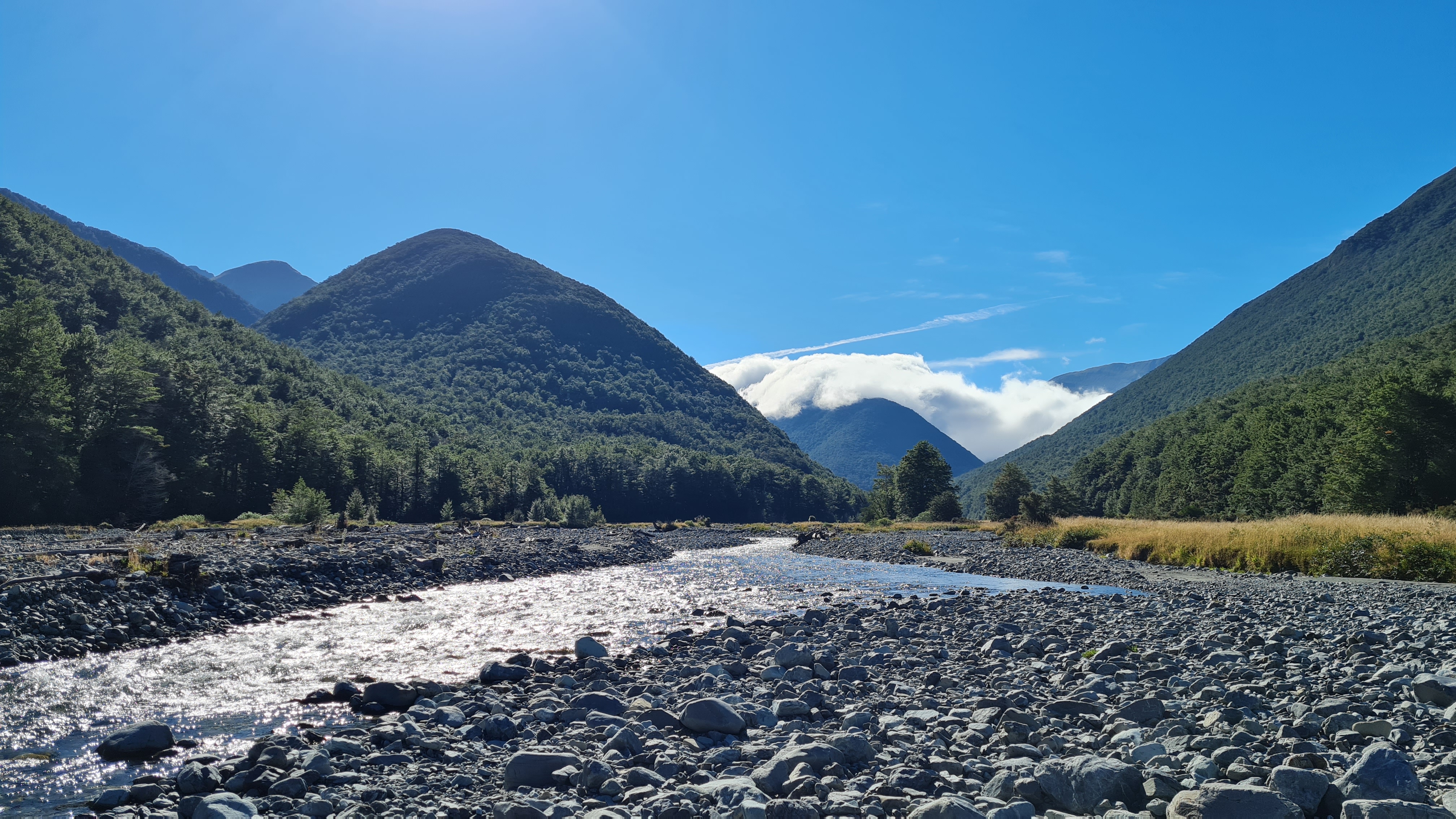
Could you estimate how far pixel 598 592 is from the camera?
86.9 ft

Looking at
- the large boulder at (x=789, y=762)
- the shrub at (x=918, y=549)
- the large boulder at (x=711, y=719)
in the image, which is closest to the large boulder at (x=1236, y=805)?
the large boulder at (x=789, y=762)

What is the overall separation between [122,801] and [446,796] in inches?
133

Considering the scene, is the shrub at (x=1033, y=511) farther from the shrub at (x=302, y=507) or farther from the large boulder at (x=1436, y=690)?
the shrub at (x=302, y=507)

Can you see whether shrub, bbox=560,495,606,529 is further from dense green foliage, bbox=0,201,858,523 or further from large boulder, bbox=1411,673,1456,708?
large boulder, bbox=1411,673,1456,708

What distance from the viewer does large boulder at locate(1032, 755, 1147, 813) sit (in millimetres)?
5625

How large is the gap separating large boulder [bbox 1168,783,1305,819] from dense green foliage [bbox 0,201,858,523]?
Answer: 57.6 m

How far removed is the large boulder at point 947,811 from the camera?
524 cm

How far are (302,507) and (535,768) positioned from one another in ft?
183

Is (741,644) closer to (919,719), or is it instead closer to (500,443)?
(919,719)

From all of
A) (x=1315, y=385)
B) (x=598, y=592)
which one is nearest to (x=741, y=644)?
(x=598, y=592)

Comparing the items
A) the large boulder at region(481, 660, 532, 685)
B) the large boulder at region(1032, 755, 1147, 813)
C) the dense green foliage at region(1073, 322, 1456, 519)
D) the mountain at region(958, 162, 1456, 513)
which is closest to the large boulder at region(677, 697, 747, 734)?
the large boulder at region(1032, 755, 1147, 813)

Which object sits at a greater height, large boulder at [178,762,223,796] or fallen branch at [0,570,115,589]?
fallen branch at [0,570,115,589]

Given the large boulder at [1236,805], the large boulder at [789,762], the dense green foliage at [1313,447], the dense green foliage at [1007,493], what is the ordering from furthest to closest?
the dense green foliage at [1007,493] → the dense green foliage at [1313,447] → the large boulder at [789,762] → the large boulder at [1236,805]

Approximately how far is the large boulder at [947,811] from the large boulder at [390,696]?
27.7 ft
